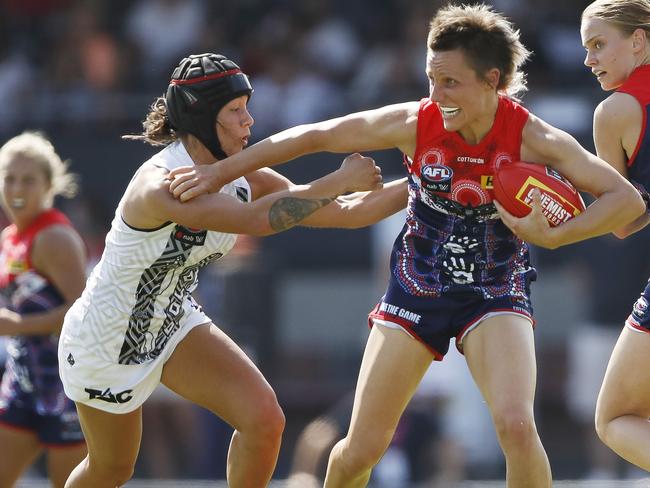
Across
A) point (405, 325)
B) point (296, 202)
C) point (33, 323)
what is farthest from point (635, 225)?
point (33, 323)

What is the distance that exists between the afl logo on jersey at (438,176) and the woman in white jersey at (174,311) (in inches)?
7.4

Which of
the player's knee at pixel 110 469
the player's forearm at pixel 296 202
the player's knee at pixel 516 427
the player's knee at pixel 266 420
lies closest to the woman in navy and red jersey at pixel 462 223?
the player's knee at pixel 516 427

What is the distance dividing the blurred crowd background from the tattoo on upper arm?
457 centimetres

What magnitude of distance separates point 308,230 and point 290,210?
Result: 597cm

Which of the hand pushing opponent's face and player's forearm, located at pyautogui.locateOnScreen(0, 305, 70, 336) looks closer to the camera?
the hand pushing opponent's face

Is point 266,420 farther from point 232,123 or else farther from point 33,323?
point 33,323

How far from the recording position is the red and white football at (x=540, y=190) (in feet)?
15.0

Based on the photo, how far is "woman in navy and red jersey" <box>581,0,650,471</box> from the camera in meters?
4.73

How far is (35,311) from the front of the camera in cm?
589

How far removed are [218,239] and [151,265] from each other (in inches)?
11.2

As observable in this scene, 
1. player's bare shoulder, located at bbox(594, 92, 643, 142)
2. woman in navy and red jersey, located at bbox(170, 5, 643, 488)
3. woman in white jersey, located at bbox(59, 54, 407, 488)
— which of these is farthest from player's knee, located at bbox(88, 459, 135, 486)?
player's bare shoulder, located at bbox(594, 92, 643, 142)

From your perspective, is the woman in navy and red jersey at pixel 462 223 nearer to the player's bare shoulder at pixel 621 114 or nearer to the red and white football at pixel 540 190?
the red and white football at pixel 540 190

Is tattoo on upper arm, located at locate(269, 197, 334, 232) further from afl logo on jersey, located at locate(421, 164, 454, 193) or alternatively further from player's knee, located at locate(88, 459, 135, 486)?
player's knee, located at locate(88, 459, 135, 486)

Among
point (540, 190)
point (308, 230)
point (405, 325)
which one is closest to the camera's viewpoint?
point (540, 190)
